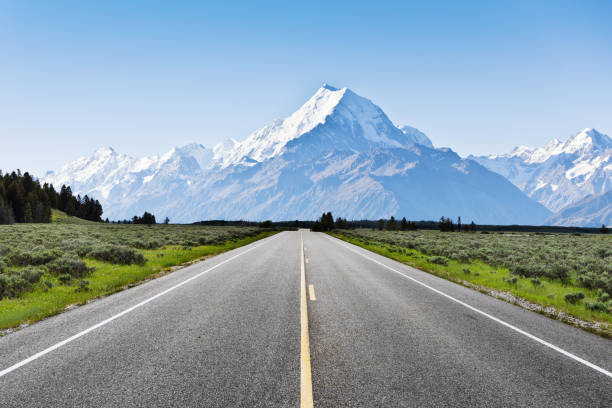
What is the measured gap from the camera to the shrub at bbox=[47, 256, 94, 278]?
45.9 ft

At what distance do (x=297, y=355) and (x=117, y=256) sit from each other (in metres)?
16.0

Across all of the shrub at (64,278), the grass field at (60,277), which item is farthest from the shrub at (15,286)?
the shrub at (64,278)

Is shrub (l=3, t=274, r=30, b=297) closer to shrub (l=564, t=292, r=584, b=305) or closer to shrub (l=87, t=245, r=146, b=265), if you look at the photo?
shrub (l=87, t=245, r=146, b=265)

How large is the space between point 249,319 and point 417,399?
4325 mm

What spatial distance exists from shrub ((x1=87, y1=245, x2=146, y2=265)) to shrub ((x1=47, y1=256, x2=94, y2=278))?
3309 millimetres

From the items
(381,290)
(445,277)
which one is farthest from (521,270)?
(381,290)

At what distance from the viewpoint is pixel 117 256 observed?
18.2m

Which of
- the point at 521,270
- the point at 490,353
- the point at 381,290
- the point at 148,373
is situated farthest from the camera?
the point at 521,270

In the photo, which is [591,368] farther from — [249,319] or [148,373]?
→ [148,373]

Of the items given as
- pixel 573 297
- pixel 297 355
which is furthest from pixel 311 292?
pixel 573 297

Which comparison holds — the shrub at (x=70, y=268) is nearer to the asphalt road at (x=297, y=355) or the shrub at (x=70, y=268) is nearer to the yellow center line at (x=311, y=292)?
the asphalt road at (x=297, y=355)

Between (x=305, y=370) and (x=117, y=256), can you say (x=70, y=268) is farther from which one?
(x=305, y=370)

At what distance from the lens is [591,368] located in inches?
219

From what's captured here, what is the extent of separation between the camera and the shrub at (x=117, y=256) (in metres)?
18.1
